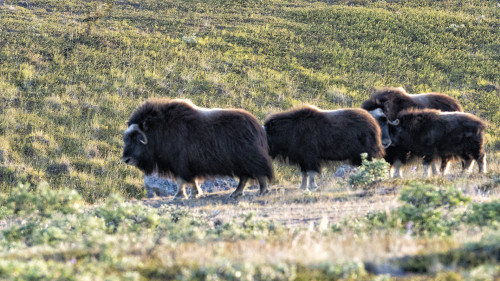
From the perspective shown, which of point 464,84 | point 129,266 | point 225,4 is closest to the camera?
point 129,266

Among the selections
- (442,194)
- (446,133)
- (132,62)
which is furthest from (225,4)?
(442,194)

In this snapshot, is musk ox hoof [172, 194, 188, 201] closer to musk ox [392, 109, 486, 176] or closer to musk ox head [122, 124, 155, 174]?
musk ox head [122, 124, 155, 174]

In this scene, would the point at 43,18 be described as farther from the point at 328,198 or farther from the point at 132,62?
the point at 328,198

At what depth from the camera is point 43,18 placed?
32875 mm

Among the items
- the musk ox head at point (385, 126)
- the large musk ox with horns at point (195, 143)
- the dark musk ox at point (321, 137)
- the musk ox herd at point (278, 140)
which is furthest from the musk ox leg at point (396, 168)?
the large musk ox with horns at point (195, 143)

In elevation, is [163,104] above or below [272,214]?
above

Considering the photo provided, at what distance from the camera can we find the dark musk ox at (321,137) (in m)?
13.8

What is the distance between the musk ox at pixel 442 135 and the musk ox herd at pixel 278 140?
0.02m

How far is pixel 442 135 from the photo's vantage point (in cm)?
1446

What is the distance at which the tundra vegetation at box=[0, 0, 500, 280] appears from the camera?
5.31 m

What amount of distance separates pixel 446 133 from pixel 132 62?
644 inches

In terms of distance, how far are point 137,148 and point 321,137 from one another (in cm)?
420

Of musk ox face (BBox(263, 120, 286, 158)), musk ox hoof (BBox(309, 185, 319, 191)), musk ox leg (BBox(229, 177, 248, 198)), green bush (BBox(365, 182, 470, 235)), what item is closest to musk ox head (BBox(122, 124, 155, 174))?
musk ox leg (BBox(229, 177, 248, 198))

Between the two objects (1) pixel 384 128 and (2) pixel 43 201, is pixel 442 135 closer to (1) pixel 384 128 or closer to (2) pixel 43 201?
(1) pixel 384 128
